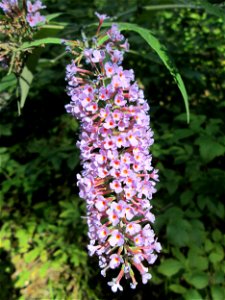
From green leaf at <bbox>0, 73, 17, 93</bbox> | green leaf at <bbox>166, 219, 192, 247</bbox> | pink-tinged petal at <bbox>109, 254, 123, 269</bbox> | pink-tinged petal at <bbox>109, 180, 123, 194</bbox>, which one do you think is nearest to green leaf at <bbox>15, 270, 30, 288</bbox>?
green leaf at <bbox>166, 219, 192, 247</bbox>

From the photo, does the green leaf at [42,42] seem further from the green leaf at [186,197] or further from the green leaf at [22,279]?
the green leaf at [22,279]

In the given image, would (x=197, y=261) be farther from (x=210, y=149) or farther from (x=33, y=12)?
(x=33, y=12)

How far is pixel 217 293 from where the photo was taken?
6.29 feet

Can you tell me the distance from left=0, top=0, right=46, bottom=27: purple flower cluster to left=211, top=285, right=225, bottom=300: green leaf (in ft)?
4.98

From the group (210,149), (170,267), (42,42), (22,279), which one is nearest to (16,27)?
(42,42)

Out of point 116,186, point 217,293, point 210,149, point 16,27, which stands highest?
point 16,27

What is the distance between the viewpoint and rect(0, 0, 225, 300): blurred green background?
2.14m

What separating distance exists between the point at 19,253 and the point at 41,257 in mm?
232

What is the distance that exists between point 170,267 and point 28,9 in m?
1.48

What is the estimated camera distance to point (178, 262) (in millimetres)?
2121

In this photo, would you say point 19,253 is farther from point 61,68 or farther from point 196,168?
point 61,68

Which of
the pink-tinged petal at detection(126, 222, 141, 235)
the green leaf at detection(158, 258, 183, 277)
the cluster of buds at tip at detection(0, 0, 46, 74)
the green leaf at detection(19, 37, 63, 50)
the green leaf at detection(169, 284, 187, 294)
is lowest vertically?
the green leaf at detection(169, 284, 187, 294)

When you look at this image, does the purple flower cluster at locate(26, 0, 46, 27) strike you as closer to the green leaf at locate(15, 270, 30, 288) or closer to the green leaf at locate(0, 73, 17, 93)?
the green leaf at locate(0, 73, 17, 93)

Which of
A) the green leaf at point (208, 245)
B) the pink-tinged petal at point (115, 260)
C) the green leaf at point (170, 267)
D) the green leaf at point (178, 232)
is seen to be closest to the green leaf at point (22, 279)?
the green leaf at point (170, 267)
